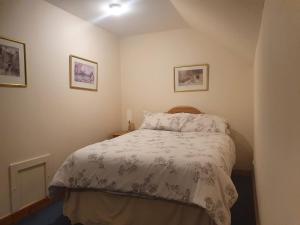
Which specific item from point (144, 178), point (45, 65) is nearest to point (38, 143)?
point (45, 65)

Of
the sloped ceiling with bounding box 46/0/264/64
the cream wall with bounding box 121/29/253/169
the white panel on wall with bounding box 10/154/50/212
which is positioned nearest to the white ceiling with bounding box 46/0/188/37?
the sloped ceiling with bounding box 46/0/264/64

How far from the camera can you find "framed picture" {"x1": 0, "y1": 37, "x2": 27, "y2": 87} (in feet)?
6.98

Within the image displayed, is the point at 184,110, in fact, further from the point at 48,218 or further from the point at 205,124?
the point at 48,218

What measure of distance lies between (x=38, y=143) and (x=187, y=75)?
7.75 ft

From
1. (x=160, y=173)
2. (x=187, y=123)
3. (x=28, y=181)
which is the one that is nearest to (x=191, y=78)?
(x=187, y=123)

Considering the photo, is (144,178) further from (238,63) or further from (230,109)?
(238,63)

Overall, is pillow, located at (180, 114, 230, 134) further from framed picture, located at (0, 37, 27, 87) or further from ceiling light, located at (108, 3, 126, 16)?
framed picture, located at (0, 37, 27, 87)

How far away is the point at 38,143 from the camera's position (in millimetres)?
2486

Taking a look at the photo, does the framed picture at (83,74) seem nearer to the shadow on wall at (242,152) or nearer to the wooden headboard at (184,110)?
the wooden headboard at (184,110)

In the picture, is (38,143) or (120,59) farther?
(120,59)

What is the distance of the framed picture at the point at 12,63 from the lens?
6.98 ft

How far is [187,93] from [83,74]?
5.37ft

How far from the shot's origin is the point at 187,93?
3705 mm

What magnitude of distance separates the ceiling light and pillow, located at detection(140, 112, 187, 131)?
5.08 feet
